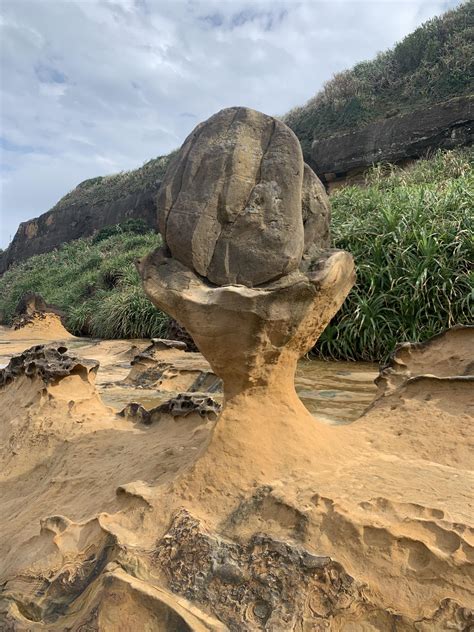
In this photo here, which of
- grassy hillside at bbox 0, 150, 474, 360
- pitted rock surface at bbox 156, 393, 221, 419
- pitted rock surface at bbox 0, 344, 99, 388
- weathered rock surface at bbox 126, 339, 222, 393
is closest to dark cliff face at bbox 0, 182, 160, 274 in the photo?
grassy hillside at bbox 0, 150, 474, 360

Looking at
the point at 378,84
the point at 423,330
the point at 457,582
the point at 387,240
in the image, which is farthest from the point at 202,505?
the point at 378,84

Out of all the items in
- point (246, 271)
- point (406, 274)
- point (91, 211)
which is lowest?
point (246, 271)

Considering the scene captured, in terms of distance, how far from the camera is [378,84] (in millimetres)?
15734

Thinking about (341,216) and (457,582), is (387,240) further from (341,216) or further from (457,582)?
(457,582)

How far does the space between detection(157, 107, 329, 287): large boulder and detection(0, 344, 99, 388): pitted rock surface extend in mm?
1615

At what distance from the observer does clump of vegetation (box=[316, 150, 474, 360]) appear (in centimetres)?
529

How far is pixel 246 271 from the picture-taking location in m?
1.68

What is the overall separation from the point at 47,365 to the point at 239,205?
191 centimetres

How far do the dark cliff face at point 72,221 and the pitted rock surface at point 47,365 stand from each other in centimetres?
1892

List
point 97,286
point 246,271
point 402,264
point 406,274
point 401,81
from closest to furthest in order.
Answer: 1. point 246,271
2. point 406,274
3. point 402,264
4. point 97,286
5. point 401,81

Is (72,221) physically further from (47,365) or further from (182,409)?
(182,409)

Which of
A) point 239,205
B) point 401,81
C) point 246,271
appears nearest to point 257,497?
point 246,271

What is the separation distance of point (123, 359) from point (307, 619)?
19.2ft

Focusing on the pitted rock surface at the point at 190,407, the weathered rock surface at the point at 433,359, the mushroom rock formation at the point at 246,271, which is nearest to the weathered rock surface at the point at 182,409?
the pitted rock surface at the point at 190,407
